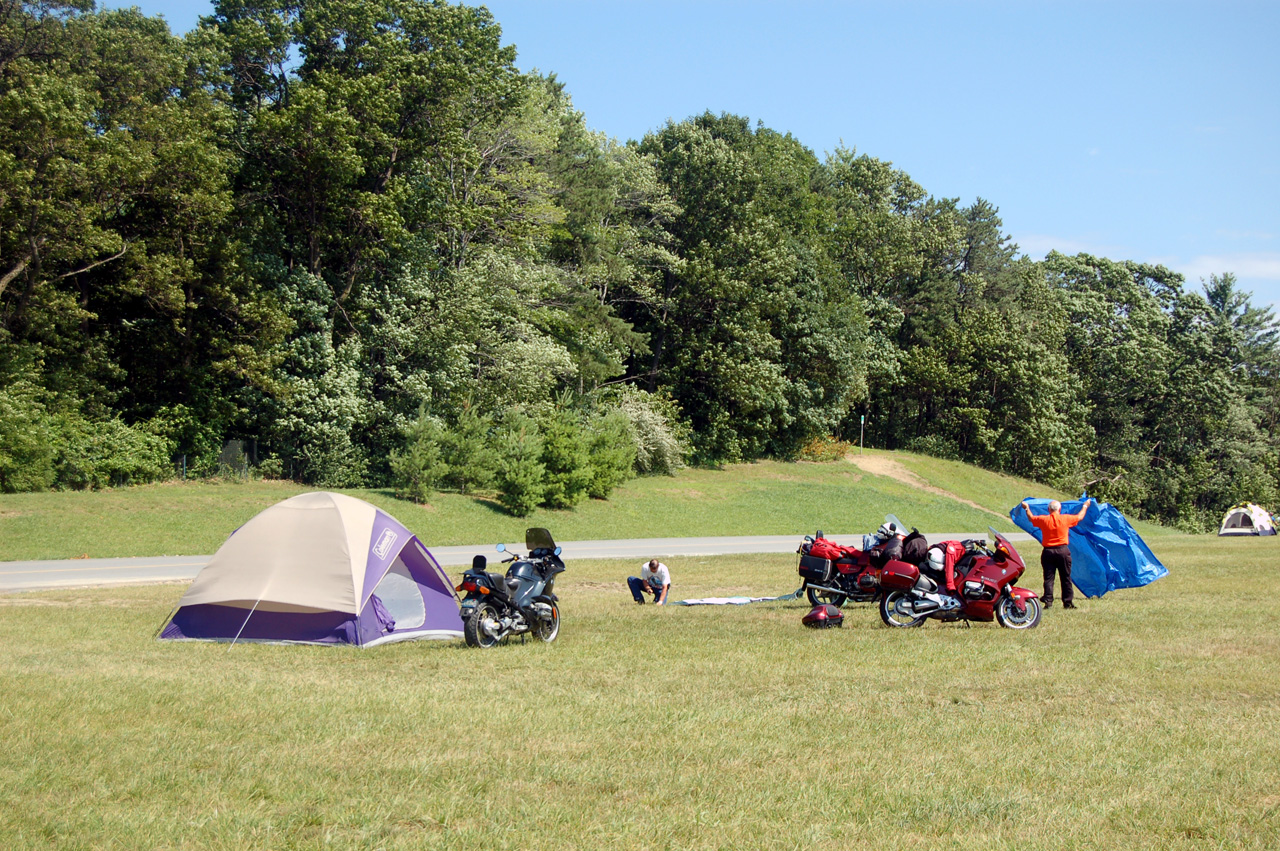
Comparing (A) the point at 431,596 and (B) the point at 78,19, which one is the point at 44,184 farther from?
(A) the point at 431,596

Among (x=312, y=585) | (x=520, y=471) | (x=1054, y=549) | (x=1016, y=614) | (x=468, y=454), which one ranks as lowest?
(x=1016, y=614)

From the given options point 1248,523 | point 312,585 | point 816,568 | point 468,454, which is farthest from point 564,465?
point 1248,523

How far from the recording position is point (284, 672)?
9.60m

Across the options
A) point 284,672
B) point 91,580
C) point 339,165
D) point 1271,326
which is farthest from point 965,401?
point 284,672

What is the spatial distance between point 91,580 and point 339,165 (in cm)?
1782

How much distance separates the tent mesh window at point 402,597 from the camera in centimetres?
1225

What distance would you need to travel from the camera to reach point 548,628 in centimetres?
1200

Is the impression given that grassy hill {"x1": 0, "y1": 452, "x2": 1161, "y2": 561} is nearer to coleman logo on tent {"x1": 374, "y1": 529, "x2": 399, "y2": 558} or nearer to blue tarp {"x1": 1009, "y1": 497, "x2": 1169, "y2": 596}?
coleman logo on tent {"x1": 374, "y1": 529, "x2": 399, "y2": 558}

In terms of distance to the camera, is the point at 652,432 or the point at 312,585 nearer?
the point at 312,585

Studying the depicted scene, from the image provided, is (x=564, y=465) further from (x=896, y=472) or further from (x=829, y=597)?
(x=896, y=472)

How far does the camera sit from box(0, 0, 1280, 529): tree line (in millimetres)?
30625

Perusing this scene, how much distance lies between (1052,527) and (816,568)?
137 inches

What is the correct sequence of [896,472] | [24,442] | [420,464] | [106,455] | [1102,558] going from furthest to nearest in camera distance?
[896,472], [420,464], [106,455], [24,442], [1102,558]

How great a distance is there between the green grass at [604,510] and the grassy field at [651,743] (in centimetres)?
1590
